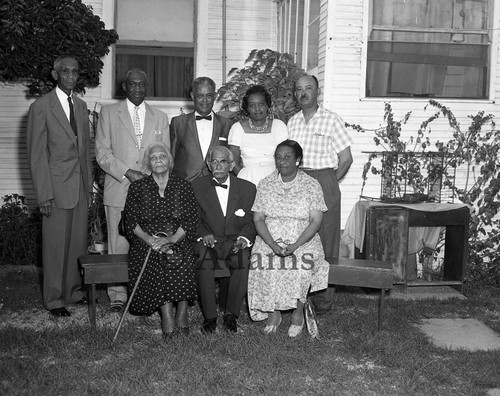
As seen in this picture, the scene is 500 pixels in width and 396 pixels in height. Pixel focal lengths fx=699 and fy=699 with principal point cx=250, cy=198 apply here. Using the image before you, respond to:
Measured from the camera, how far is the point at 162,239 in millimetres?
5230

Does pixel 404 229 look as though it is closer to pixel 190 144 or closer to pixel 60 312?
pixel 190 144

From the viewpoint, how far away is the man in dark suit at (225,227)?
5477 mm

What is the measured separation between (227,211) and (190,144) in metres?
0.72

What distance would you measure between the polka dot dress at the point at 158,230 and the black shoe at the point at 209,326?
28cm

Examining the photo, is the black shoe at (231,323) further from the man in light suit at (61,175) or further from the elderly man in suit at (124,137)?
the man in light suit at (61,175)

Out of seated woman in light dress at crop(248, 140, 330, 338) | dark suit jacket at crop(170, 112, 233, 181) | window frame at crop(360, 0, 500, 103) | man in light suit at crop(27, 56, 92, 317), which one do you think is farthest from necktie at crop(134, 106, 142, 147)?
window frame at crop(360, 0, 500, 103)

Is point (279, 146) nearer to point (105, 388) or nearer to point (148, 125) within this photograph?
point (148, 125)

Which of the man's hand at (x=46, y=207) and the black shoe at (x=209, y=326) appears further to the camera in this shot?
the man's hand at (x=46, y=207)

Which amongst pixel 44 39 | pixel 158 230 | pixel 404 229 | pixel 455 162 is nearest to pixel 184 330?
pixel 158 230

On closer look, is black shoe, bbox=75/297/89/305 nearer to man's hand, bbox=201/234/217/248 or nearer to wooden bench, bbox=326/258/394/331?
man's hand, bbox=201/234/217/248

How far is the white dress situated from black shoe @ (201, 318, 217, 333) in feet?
3.99

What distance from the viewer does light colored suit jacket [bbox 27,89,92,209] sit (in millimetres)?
5695

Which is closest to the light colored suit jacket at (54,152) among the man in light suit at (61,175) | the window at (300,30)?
the man in light suit at (61,175)

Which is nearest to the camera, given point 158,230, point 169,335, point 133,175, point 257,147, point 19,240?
point 169,335
